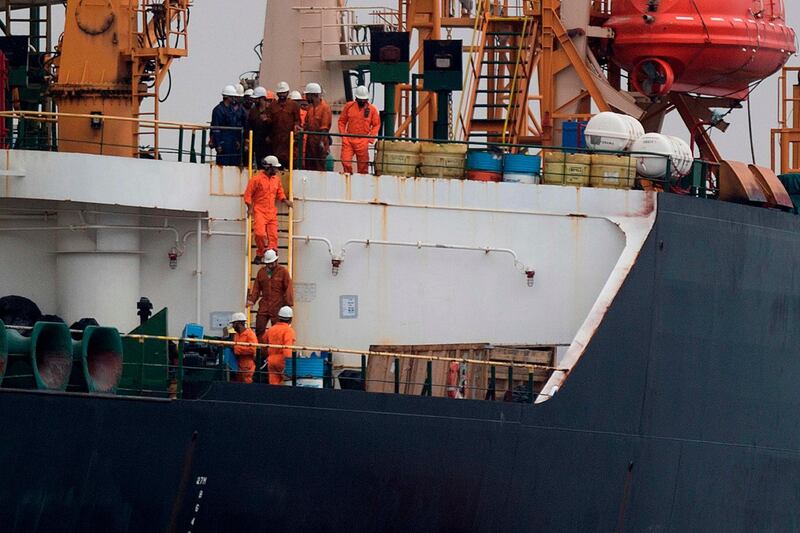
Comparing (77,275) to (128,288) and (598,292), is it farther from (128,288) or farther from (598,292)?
(598,292)

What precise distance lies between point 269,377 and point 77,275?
2779mm

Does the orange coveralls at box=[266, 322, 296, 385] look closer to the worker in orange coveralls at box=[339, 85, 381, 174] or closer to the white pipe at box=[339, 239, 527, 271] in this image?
the white pipe at box=[339, 239, 527, 271]

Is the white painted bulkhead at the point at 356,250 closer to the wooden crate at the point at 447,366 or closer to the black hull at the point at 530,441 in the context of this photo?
the wooden crate at the point at 447,366

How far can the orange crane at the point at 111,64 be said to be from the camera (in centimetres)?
2420

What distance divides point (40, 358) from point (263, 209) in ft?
10.8

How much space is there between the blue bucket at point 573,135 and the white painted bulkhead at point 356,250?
3459 millimetres

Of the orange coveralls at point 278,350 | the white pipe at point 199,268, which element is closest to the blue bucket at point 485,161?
the white pipe at point 199,268

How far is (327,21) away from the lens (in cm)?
2695

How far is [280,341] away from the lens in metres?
19.0

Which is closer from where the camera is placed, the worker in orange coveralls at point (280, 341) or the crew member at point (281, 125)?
the worker in orange coveralls at point (280, 341)

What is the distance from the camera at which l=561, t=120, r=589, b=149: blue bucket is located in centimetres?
2464

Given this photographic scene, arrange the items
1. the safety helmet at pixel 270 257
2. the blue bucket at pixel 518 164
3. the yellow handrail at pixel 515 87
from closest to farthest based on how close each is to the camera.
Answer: the safety helmet at pixel 270 257
the blue bucket at pixel 518 164
the yellow handrail at pixel 515 87

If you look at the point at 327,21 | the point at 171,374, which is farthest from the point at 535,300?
the point at 327,21

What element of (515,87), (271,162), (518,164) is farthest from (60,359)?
(515,87)
